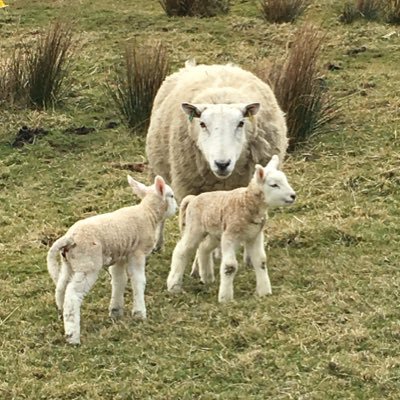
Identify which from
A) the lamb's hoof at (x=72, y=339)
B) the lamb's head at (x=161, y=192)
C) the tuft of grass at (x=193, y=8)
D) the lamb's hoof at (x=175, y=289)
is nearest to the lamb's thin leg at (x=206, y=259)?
the lamb's hoof at (x=175, y=289)

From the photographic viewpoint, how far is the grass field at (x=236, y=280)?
13.9 ft

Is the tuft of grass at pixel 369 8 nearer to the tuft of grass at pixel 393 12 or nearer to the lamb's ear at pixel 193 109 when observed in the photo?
the tuft of grass at pixel 393 12

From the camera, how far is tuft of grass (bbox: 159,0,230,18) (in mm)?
12812

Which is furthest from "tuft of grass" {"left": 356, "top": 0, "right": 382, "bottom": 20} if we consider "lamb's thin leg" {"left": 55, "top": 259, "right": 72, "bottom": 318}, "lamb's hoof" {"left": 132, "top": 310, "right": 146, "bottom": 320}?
"lamb's thin leg" {"left": 55, "top": 259, "right": 72, "bottom": 318}

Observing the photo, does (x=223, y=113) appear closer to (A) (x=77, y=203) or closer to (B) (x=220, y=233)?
(B) (x=220, y=233)

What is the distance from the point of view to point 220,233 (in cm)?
520

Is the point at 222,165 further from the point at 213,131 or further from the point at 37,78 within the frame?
the point at 37,78

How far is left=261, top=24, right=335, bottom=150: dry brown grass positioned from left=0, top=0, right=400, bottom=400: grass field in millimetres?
210

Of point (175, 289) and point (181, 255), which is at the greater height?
point (181, 255)

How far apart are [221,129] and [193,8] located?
759cm

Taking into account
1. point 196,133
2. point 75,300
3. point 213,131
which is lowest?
point 75,300

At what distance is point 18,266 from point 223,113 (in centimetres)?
159

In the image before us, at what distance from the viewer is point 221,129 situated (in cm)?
560

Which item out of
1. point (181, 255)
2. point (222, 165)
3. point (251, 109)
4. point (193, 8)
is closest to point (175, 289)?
point (181, 255)
